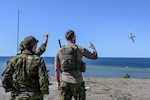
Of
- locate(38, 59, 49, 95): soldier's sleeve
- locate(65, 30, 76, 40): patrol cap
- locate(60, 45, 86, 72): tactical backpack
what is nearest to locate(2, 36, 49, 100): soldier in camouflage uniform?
locate(38, 59, 49, 95): soldier's sleeve

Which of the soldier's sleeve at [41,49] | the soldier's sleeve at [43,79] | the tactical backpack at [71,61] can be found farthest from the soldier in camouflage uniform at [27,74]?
the tactical backpack at [71,61]

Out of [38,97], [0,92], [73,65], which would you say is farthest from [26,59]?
[0,92]

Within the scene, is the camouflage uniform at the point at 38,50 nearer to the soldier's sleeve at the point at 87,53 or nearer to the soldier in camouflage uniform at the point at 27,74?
the soldier in camouflage uniform at the point at 27,74

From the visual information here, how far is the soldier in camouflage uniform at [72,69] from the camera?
650cm

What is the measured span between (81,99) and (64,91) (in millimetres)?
362

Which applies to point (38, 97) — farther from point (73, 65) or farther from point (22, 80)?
point (73, 65)

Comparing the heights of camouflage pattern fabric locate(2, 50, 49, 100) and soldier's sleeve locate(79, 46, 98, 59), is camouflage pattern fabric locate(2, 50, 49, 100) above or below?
below

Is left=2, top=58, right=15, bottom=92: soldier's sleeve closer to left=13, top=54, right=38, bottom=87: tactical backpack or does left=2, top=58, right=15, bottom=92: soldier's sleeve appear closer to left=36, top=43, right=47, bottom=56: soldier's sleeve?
left=13, top=54, right=38, bottom=87: tactical backpack

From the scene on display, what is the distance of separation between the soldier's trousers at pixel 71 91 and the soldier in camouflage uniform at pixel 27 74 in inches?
49.8

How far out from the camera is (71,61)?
6.50 metres

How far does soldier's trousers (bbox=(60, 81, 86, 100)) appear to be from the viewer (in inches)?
256

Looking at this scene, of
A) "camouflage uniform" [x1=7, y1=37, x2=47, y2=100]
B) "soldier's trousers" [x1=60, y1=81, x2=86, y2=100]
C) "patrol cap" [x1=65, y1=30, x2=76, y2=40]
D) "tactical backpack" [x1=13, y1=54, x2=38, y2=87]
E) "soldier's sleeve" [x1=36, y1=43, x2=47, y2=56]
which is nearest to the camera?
"tactical backpack" [x1=13, y1=54, x2=38, y2=87]

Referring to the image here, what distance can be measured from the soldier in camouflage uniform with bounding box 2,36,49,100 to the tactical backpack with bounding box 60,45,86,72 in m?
1.22

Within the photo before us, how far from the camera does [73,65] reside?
6.50 meters
